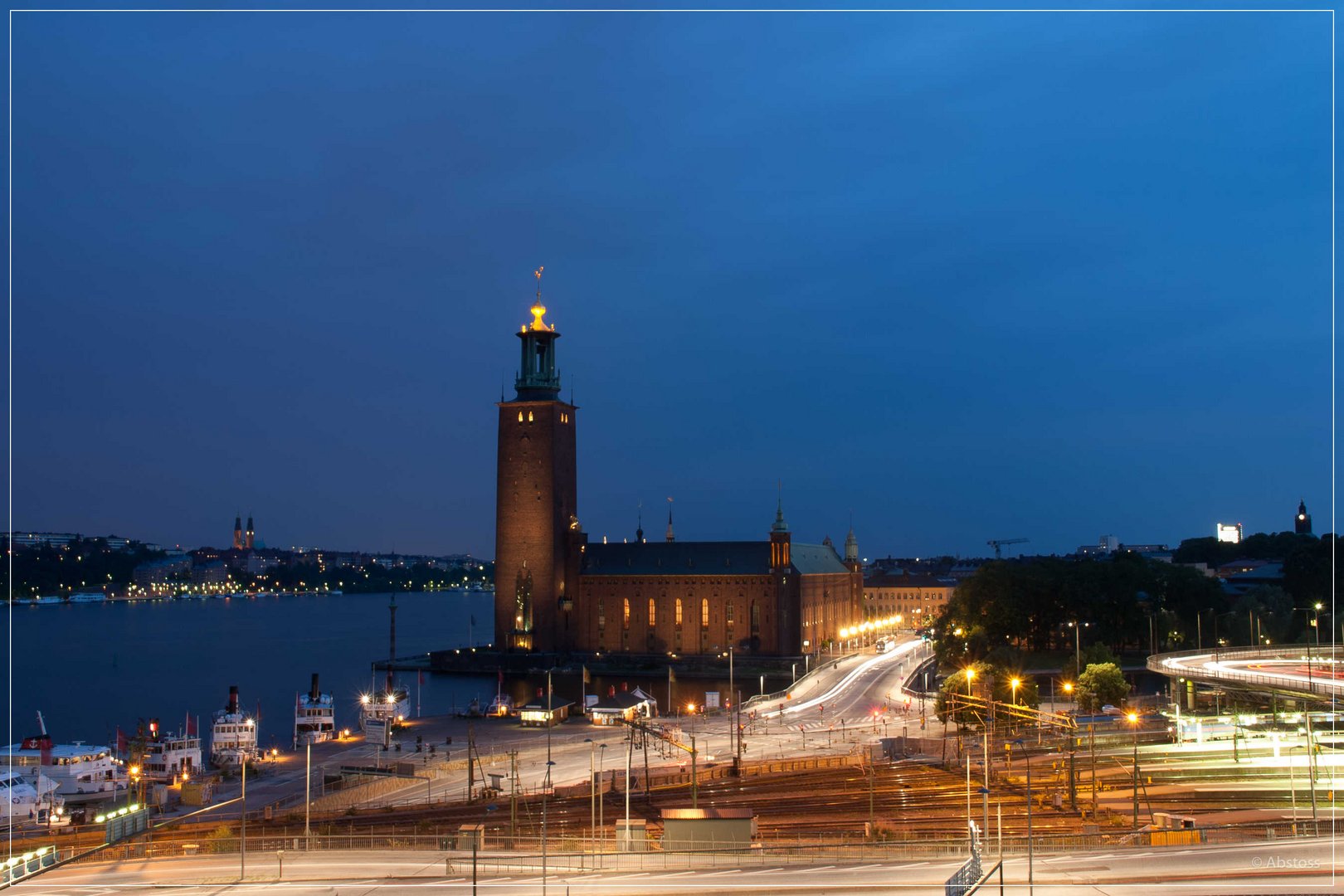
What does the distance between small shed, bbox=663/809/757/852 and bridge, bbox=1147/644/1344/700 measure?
20583 mm

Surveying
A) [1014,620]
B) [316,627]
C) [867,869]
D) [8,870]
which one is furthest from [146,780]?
[316,627]

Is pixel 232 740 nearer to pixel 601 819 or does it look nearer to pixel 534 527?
pixel 601 819

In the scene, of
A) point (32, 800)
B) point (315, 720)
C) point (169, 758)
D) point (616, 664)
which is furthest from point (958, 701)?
point (616, 664)

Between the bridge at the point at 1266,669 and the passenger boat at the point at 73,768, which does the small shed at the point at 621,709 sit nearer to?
the passenger boat at the point at 73,768

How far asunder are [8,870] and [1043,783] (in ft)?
94.3

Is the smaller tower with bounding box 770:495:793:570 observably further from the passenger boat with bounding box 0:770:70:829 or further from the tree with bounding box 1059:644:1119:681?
the passenger boat with bounding box 0:770:70:829

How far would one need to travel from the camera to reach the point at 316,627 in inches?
6398

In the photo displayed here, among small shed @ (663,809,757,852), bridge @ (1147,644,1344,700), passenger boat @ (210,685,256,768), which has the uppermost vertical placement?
bridge @ (1147,644,1344,700)

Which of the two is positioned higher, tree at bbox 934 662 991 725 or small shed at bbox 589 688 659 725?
tree at bbox 934 662 991 725

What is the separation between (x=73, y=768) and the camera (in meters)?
50.2

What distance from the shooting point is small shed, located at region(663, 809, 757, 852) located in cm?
2670

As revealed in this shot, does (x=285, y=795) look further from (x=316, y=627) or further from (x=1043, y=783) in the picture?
(x=316, y=627)

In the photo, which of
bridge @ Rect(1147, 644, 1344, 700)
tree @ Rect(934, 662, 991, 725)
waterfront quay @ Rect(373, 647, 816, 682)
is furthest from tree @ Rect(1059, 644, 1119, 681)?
waterfront quay @ Rect(373, 647, 816, 682)

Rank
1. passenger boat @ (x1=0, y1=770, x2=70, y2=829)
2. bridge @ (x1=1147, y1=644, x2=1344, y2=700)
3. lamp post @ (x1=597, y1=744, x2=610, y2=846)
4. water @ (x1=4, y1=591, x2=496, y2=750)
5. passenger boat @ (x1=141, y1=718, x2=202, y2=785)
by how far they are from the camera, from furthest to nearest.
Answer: water @ (x1=4, y1=591, x2=496, y2=750) < passenger boat @ (x1=141, y1=718, x2=202, y2=785) < passenger boat @ (x1=0, y1=770, x2=70, y2=829) < bridge @ (x1=1147, y1=644, x2=1344, y2=700) < lamp post @ (x1=597, y1=744, x2=610, y2=846)
